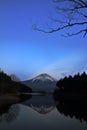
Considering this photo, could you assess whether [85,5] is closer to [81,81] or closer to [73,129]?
[73,129]

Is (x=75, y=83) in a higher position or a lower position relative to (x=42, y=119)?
higher

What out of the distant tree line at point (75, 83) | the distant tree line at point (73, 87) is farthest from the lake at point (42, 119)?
the distant tree line at point (75, 83)

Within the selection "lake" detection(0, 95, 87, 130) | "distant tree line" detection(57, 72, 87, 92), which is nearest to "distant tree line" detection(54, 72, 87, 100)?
"distant tree line" detection(57, 72, 87, 92)

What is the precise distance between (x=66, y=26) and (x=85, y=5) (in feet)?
4.00

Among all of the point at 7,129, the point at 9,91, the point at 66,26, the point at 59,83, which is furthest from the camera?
the point at 59,83

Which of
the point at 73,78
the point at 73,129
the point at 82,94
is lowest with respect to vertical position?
the point at 73,129

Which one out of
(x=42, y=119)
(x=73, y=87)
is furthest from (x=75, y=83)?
(x=42, y=119)

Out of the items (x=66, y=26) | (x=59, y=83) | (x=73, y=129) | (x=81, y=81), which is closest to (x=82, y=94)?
(x=81, y=81)

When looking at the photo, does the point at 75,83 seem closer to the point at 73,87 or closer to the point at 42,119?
the point at 73,87

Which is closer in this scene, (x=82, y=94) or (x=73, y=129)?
(x=73, y=129)

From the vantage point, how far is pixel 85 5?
1198 centimetres

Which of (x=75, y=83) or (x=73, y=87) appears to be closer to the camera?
(x=73, y=87)

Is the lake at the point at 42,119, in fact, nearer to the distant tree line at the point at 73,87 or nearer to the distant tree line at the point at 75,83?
the distant tree line at the point at 73,87

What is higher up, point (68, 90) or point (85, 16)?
point (68, 90)
